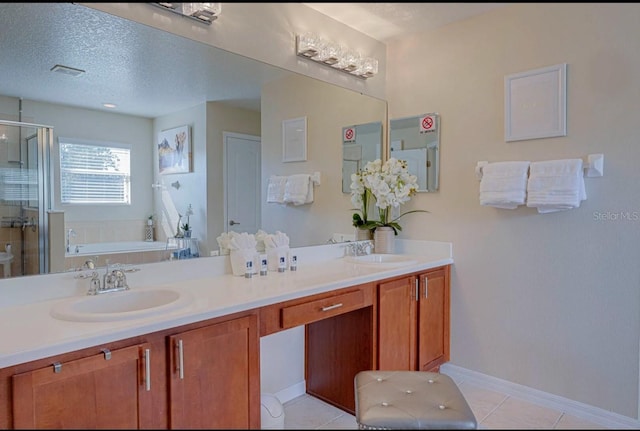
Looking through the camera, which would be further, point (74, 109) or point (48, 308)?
point (74, 109)

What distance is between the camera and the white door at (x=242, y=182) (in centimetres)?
211

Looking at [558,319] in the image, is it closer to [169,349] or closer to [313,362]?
[313,362]

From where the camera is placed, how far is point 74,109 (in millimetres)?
1587

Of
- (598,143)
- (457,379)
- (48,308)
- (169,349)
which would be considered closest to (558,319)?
(457,379)

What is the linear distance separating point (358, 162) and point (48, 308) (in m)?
1.99

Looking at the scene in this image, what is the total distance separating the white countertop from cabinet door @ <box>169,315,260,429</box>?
7 cm

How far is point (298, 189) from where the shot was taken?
2.45 meters

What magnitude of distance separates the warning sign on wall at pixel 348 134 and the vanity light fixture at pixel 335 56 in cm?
37

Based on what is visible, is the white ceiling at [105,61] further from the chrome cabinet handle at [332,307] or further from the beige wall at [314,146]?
the chrome cabinet handle at [332,307]

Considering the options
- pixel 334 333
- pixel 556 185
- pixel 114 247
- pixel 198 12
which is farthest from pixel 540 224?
pixel 114 247

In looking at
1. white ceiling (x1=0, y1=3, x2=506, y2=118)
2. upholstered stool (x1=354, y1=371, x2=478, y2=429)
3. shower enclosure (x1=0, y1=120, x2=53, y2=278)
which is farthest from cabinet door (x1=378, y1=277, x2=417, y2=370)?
shower enclosure (x1=0, y1=120, x2=53, y2=278)

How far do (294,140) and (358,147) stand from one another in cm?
59

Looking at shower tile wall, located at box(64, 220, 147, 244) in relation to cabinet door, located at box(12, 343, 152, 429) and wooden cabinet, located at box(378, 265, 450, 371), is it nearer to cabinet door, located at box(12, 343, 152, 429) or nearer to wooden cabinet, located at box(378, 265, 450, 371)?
cabinet door, located at box(12, 343, 152, 429)

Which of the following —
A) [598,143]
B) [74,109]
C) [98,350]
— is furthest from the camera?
[598,143]
